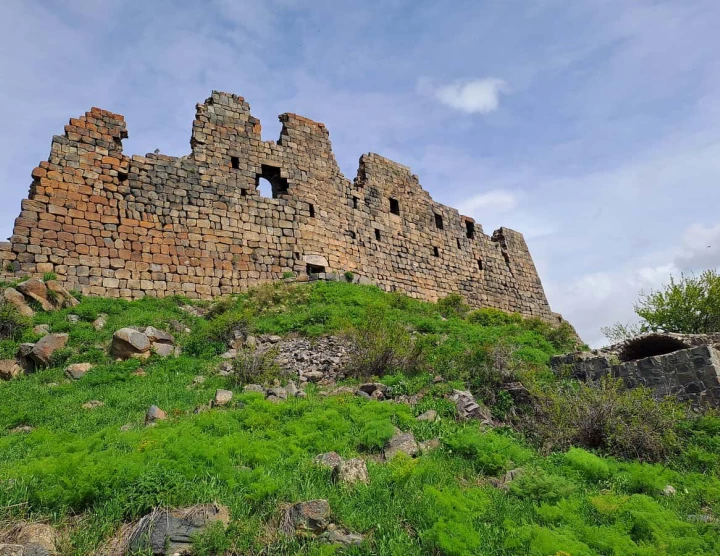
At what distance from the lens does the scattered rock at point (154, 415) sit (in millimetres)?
6821

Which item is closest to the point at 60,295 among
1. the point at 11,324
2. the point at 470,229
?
the point at 11,324

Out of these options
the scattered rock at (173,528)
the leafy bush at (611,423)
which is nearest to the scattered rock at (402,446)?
the leafy bush at (611,423)

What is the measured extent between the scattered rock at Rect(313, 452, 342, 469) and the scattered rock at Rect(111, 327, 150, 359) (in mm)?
6229

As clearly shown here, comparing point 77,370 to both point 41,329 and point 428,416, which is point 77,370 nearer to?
point 41,329

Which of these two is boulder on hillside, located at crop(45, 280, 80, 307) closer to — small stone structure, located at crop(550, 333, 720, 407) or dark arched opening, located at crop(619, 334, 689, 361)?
small stone structure, located at crop(550, 333, 720, 407)

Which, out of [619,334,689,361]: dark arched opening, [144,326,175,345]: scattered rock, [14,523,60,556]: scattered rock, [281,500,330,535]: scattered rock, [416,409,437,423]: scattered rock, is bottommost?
[281,500,330,535]: scattered rock

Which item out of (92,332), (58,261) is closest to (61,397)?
(92,332)

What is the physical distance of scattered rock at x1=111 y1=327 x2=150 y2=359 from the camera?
407 inches

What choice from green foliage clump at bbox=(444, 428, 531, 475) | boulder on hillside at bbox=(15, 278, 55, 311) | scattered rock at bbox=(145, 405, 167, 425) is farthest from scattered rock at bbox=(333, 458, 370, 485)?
boulder on hillside at bbox=(15, 278, 55, 311)

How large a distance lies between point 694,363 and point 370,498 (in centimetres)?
654

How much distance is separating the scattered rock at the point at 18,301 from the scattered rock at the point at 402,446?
9.35 meters

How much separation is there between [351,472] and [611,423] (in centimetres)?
412

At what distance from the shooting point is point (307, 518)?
4.30 metres

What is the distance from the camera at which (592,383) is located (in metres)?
9.02
